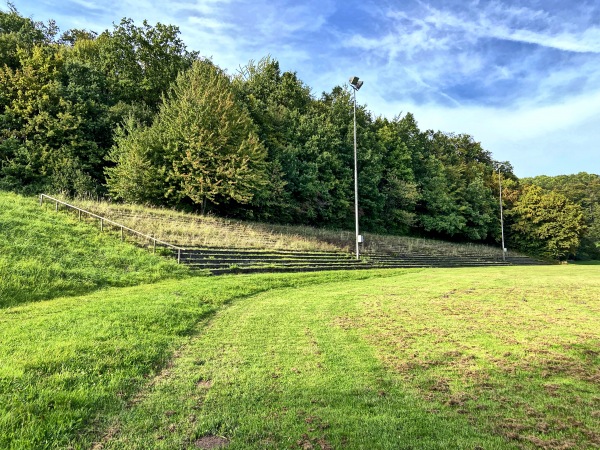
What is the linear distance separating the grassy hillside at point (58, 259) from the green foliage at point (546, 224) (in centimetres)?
5361

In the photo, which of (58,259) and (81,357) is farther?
(58,259)

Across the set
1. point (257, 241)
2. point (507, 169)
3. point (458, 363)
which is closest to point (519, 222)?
point (507, 169)

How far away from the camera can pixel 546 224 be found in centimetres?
4984

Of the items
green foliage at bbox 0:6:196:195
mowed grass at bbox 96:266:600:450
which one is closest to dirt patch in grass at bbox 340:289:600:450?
mowed grass at bbox 96:266:600:450

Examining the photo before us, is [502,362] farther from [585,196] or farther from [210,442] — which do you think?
[585,196]

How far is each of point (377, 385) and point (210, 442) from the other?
2060mm

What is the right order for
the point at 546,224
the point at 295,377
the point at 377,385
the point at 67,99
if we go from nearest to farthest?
the point at 377,385 → the point at 295,377 → the point at 67,99 → the point at 546,224

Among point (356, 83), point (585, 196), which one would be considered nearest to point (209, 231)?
point (356, 83)

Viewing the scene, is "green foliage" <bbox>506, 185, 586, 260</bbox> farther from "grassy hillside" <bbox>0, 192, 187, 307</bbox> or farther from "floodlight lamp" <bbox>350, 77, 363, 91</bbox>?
"grassy hillside" <bbox>0, 192, 187, 307</bbox>

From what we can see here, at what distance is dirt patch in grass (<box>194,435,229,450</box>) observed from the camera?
3.03 m

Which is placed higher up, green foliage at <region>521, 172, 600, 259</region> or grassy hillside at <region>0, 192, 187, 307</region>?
green foliage at <region>521, 172, 600, 259</region>

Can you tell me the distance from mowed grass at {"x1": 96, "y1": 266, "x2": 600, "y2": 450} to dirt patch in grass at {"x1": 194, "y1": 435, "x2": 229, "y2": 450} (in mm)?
16

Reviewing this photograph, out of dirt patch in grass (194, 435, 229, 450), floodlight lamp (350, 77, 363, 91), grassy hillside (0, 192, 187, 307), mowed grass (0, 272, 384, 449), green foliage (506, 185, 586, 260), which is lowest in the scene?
dirt patch in grass (194, 435, 229, 450)

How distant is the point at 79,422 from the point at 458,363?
15.0 feet
